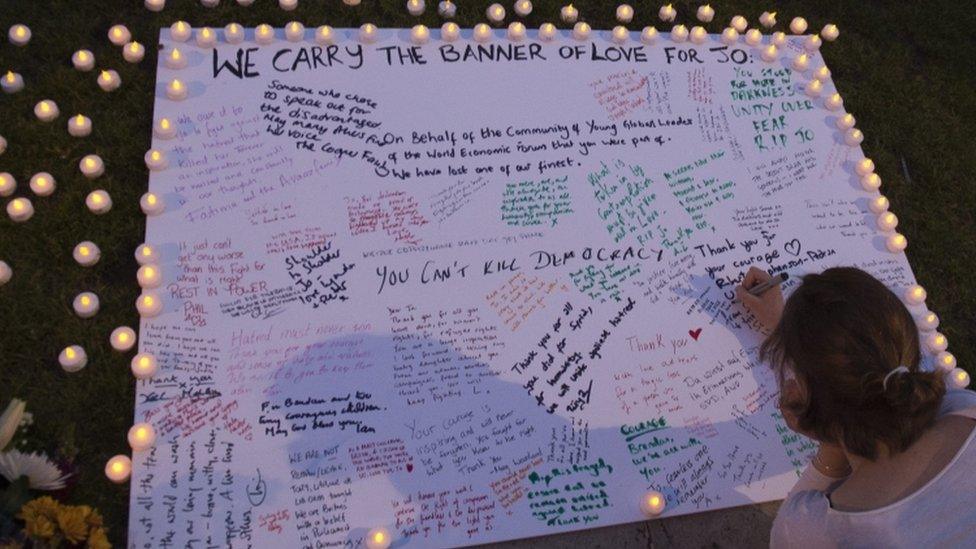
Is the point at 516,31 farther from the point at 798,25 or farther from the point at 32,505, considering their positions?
the point at 32,505

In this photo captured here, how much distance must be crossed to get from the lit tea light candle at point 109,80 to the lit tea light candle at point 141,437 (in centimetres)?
175

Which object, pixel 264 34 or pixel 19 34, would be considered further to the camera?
pixel 264 34

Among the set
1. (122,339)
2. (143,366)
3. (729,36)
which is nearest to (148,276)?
(122,339)

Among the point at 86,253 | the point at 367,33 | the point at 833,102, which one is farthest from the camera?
the point at 833,102

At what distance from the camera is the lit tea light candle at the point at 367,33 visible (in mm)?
3801

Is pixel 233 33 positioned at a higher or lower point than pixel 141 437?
higher

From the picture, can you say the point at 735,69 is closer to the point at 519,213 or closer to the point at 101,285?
the point at 519,213

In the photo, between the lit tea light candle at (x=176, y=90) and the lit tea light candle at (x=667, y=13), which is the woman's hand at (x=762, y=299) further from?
the lit tea light candle at (x=176, y=90)

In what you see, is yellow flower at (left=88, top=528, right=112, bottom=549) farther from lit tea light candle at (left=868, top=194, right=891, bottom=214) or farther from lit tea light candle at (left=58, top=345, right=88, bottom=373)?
lit tea light candle at (left=868, top=194, right=891, bottom=214)

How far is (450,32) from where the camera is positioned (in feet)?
12.9

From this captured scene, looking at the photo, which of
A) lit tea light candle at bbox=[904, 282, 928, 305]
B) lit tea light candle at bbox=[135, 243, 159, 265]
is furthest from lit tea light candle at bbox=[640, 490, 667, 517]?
lit tea light candle at bbox=[135, 243, 159, 265]

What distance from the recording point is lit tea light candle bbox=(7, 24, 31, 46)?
3.61m

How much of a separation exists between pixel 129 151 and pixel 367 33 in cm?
131

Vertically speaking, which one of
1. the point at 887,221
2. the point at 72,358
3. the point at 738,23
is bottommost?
the point at 72,358
